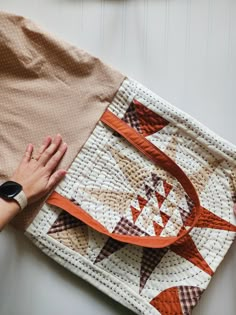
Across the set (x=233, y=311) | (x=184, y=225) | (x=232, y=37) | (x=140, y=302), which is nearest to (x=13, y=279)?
(x=140, y=302)

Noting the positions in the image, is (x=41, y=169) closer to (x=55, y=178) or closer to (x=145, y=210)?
(x=55, y=178)

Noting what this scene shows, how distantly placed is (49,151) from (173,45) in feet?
1.33

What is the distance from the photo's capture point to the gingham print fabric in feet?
3.25

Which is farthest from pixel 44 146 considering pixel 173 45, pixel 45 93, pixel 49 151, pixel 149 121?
pixel 173 45

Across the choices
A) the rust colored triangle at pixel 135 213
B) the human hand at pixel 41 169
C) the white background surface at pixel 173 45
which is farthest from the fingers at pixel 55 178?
the white background surface at pixel 173 45

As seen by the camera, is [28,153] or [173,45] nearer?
[28,153]

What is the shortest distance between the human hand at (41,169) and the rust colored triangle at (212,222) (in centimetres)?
33

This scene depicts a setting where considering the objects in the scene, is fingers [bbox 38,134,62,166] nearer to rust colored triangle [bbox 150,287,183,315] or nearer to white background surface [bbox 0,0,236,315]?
white background surface [bbox 0,0,236,315]

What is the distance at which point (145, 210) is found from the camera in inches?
39.7

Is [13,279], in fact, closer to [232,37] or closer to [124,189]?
[124,189]

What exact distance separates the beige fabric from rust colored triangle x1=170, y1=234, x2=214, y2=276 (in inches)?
12.4

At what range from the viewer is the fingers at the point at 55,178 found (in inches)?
38.2

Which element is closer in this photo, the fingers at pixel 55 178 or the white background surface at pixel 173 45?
the fingers at pixel 55 178

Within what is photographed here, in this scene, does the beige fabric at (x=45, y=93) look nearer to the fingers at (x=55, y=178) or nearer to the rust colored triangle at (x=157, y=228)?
the fingers at (x=55, y=178)
